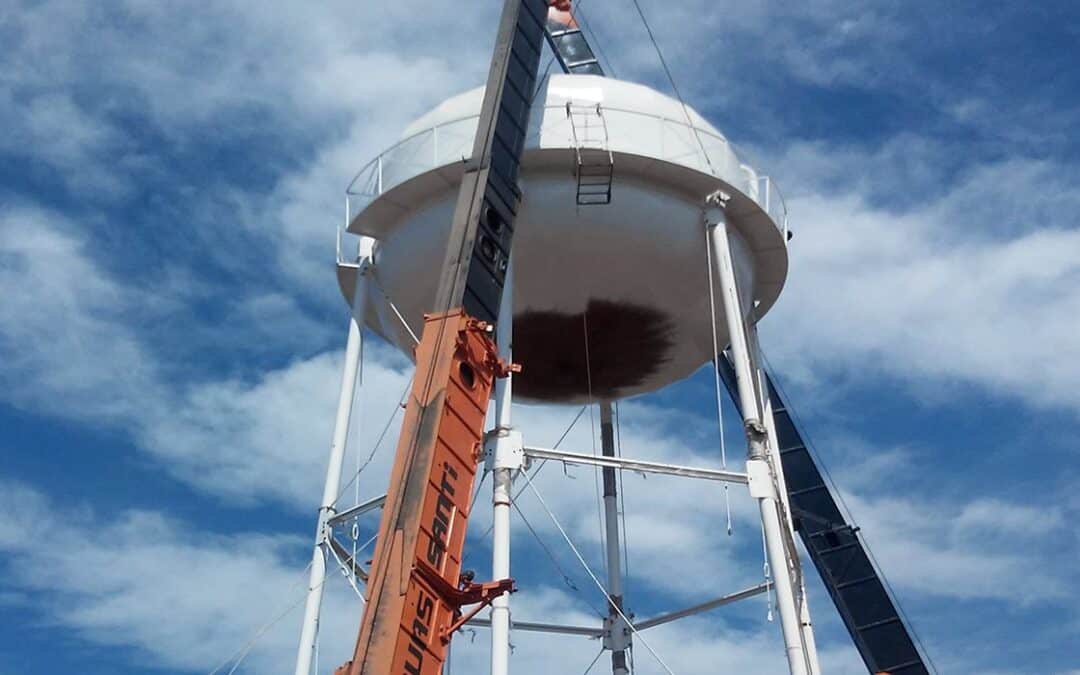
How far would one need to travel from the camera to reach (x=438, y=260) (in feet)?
66.3

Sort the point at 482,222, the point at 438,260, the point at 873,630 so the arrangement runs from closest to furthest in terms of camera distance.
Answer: the point at 482,222 < the point at 438,260 < the point at 873,630

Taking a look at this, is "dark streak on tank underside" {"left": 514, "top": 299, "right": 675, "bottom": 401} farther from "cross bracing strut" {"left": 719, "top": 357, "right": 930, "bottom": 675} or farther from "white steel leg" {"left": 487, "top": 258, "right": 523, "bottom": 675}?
"cross bracing strut" {"left": 719, "top": 357, "right": 930, "bottom": 675}

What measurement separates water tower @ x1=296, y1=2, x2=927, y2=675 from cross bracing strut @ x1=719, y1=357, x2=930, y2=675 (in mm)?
9968

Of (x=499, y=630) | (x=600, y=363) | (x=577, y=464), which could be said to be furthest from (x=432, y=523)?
(x=600, y=363)

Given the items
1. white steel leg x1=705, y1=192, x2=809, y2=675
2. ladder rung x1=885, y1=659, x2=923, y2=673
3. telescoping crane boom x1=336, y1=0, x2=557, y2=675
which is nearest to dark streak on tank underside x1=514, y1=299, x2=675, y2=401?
white steel leg x1=705, y1=192, x2=809, y2=675

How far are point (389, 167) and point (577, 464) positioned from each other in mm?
5103

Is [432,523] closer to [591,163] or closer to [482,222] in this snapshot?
[482,222]

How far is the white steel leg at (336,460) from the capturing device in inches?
731

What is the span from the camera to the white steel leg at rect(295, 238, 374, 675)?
731 inches

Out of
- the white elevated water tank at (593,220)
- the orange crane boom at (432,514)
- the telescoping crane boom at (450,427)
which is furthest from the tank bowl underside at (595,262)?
the orange crane boom at (432,514)

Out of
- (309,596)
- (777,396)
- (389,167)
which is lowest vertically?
(309,596)

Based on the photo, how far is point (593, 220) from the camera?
1962cm

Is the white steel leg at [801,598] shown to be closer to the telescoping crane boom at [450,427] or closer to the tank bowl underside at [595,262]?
the tank bowl underside at [595,262]

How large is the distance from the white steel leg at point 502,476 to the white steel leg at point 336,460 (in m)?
2.50
